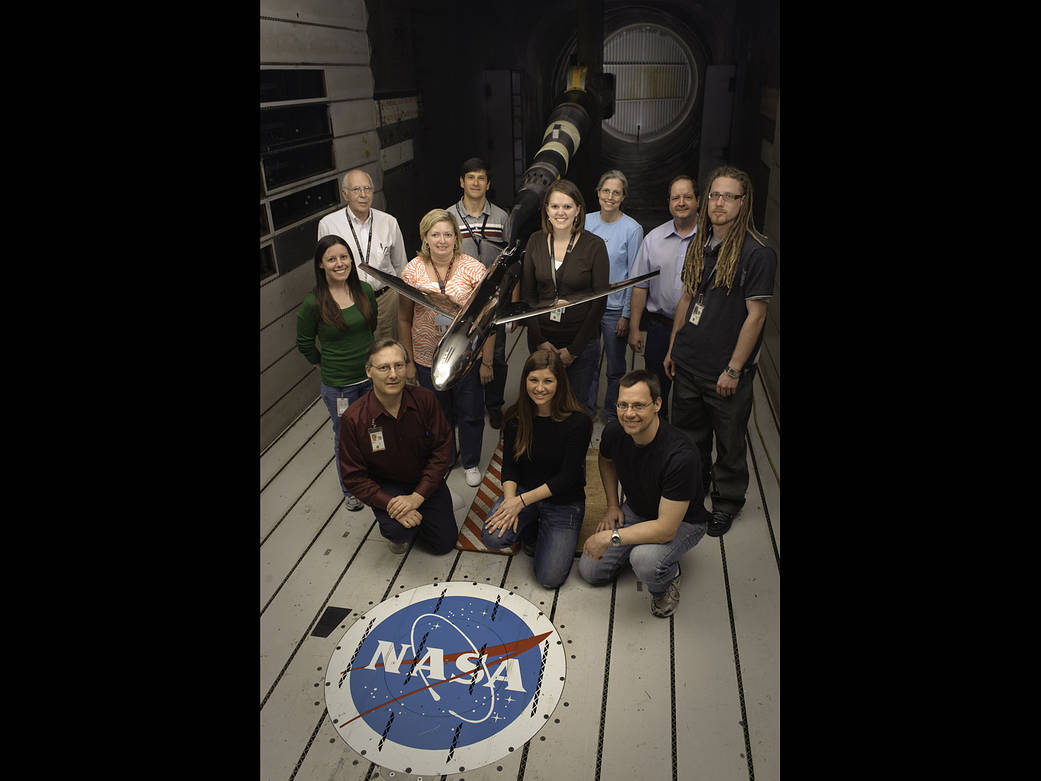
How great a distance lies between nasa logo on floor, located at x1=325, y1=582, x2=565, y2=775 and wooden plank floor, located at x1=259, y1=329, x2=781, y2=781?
0.05 metres

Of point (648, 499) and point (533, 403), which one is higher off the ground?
point (533, 403)

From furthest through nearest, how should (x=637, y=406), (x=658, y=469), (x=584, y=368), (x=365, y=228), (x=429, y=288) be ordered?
(x=365, y=228) → (x=584, y=368) → (x=429, y=288) → (x=658, y=469) → (x=637, y=406)

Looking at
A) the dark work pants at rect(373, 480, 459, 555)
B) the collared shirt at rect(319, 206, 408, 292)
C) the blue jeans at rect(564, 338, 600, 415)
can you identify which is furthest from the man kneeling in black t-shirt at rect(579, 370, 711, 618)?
the collared shirt at rect(319, 206, 408, 292)

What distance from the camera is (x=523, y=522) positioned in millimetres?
2936

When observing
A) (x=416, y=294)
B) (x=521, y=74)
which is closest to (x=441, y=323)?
(x=416, y=294)

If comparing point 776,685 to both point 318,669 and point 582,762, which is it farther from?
point 318,669

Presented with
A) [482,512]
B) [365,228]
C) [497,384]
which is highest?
[365,228]

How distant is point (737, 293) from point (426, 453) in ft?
4.86

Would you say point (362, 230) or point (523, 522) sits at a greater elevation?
point (362, 230)

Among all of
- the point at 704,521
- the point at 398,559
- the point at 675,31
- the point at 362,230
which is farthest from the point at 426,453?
the point at 675,31

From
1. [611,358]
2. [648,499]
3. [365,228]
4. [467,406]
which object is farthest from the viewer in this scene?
[611,358]

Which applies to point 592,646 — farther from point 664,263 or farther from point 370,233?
→ point 370,233

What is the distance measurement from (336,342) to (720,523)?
6.46ft

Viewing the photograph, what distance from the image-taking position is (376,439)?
2830mm
